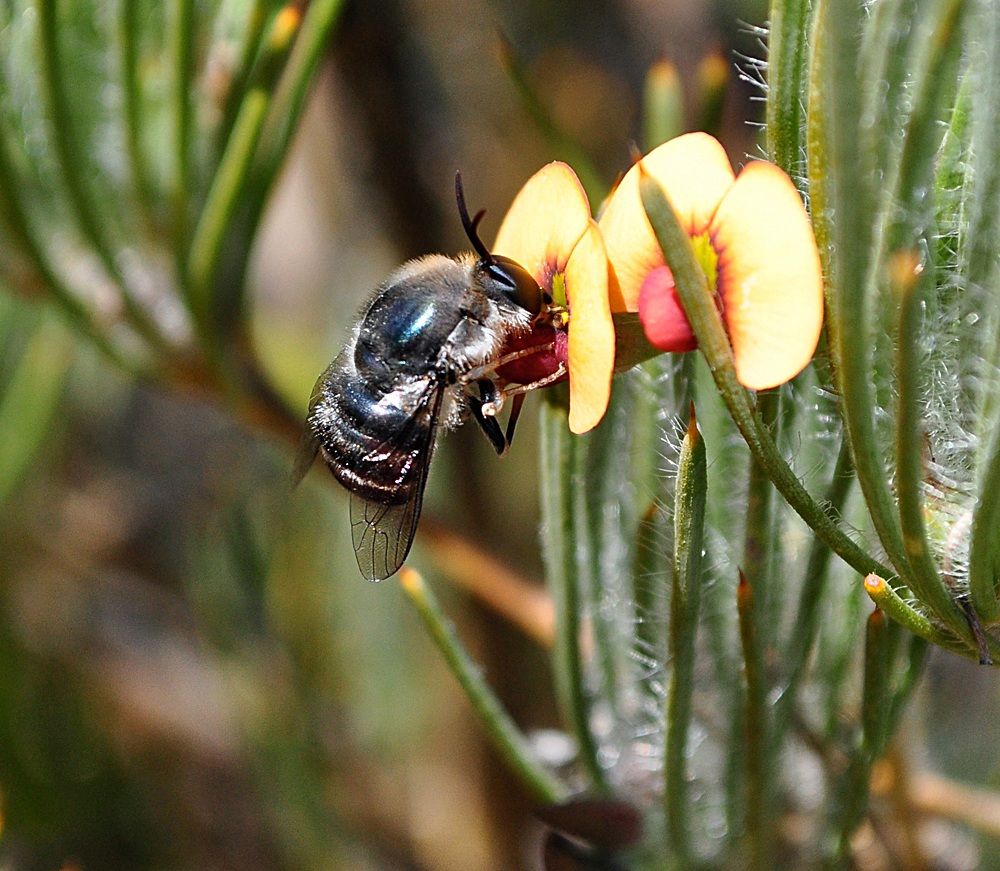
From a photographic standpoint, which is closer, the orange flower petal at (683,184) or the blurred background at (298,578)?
the orange flower petal at (683,184)

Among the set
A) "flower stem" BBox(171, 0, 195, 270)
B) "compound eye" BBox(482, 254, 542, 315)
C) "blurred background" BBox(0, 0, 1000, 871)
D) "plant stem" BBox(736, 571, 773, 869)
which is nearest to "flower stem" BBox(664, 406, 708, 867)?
"plant stem" BBox(736, 571, 773, 869)

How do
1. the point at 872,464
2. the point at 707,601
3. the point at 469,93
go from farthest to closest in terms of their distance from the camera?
the point at 469,93
the point at 707,601
the point at 872,464

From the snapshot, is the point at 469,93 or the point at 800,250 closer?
the point at 800,250

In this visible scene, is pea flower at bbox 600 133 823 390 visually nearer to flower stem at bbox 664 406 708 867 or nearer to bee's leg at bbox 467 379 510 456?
flower stem at bbox 664 406 708 867

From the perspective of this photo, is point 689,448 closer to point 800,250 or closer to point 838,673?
point 800,250

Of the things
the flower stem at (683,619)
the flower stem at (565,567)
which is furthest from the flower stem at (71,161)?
the flower stem at (683,619)

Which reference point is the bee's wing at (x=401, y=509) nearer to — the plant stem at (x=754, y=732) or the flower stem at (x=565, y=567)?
the flower stem at (x=565, y=567)

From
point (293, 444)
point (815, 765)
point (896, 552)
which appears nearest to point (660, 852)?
point (815, 765)

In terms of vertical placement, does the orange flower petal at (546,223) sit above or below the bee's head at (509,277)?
above
